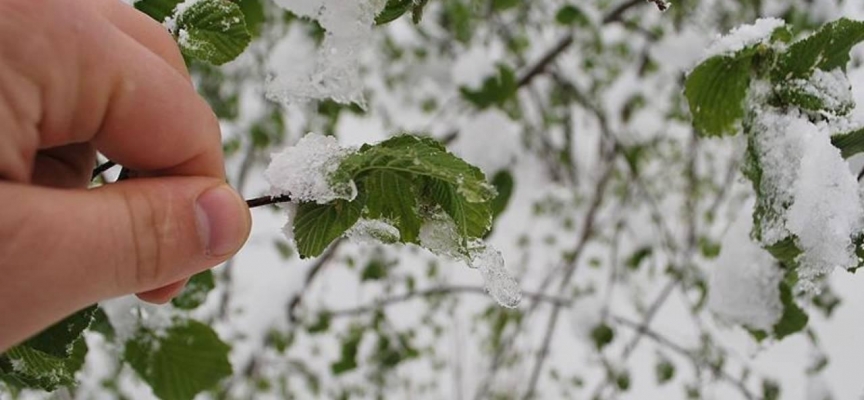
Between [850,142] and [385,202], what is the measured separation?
1.09 ft

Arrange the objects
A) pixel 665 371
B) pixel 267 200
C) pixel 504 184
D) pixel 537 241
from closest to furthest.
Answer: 1. pixel 267 200
2. pixel 504 184
3. pixel 665 371
4. pixel 537 241

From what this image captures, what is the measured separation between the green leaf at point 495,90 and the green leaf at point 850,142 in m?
0.69

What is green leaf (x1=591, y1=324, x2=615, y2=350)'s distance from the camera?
143 centimetres

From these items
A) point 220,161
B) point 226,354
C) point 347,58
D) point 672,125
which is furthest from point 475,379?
point 220,161

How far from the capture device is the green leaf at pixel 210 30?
1.69ft

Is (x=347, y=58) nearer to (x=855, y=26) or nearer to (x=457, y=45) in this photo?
(x=855, y=26)

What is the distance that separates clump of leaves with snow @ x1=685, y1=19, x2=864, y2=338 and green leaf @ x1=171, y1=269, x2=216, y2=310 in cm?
51

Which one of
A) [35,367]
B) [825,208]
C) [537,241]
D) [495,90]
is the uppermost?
[537,241]

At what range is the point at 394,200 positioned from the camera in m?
0.46

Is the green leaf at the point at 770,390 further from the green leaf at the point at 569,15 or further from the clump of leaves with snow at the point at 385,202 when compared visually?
the clump of leaves with snow at the point at 385,202

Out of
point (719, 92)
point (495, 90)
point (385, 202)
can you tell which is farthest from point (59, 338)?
point (495, 90)

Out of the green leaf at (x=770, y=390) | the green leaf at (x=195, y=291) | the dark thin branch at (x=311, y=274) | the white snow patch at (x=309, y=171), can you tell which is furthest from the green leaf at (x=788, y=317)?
the dark thin branch at (x=311, y=274)

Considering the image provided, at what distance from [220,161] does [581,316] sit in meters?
1.21

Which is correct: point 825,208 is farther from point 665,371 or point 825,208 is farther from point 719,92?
point 665,371
